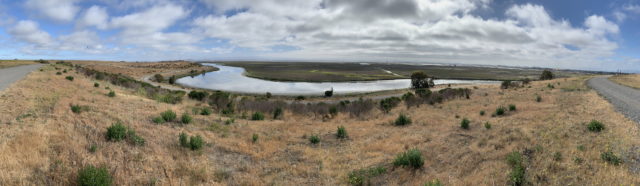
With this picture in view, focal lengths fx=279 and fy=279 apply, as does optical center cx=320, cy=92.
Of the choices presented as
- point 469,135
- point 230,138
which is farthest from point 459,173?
point 230,138

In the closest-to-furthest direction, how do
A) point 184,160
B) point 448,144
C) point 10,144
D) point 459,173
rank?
point 10,144, point 459,173, point 184,160, point 448,144

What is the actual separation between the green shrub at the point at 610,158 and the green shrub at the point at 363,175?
17.3 ft

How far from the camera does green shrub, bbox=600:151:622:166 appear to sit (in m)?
6.33

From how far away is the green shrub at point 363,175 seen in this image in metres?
8.05

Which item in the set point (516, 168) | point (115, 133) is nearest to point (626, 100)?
point (516, 168)

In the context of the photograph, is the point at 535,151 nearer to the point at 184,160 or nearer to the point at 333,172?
the point at 333,172

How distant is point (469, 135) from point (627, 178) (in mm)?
7308

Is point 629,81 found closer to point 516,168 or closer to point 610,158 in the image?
point 610,158

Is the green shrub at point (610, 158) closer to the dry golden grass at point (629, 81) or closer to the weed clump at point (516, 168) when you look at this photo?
the weed clump at point (516, 168)

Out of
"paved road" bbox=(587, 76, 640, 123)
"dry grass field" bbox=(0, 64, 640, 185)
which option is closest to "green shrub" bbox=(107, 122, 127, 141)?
"dry grass field" bbox=(0, 64, 640, 185)

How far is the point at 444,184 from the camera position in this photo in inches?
285

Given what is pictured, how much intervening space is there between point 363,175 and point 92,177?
6.72m

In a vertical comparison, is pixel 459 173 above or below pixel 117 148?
below

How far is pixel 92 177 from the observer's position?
18.8ft
